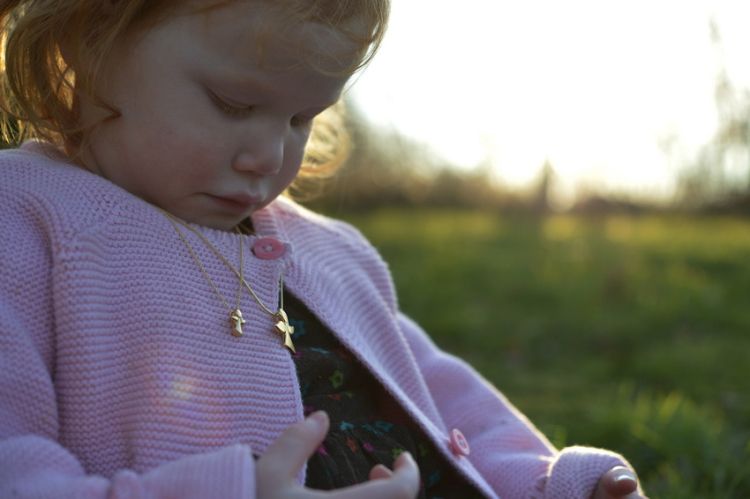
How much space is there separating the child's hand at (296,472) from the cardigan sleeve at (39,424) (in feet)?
0.10

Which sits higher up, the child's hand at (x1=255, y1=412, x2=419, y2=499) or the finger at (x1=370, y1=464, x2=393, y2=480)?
the child's hand at (x1=255, y1=412, x2=419, y2=499)

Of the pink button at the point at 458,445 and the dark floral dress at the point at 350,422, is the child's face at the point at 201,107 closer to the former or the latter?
the dark floral dress at the point at 350,422

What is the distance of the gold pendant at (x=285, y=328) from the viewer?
134cm

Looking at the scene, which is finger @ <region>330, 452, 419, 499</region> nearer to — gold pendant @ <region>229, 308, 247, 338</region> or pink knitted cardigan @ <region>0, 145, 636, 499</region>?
pink knitted cardigan @ <region>0, 145, 636, 499</region>

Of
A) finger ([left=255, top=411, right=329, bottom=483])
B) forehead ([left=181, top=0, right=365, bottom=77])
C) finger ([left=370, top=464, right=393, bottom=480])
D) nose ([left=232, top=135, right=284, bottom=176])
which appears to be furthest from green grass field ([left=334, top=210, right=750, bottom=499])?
forehead ([left=181, top=0, right=365, bottom=77])

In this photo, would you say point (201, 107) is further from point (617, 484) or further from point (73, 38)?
point (617, 484)

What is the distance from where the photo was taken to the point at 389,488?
1.05 m

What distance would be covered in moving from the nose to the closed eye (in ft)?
0.16

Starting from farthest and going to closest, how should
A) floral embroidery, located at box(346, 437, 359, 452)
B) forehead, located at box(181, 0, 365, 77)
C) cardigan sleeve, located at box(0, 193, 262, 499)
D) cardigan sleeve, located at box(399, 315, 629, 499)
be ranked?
cardigan sleeve, located at box(399, 315, 629, 499) < floral embroidery, located at box(346, 437, 359, 452) < forehead, located at box(181, 0, 365, 77) < cardigan sleeve, located at box(0, 193, 262, 499)

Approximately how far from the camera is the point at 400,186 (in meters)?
8.40

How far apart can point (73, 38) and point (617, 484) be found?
1.29 m

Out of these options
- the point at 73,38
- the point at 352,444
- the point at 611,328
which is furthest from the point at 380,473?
the point at 611,328

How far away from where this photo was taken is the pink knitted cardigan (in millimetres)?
1035

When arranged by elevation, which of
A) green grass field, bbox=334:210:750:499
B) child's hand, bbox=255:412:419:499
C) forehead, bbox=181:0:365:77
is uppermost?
forehead, bbox=181:0:365:77
